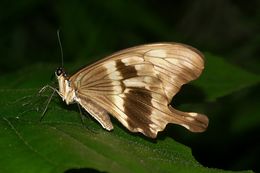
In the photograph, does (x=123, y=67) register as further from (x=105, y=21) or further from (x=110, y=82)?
(x=105, y=21)

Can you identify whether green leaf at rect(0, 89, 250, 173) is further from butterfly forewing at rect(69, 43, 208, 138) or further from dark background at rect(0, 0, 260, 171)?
dark background at rect(0, 0, 260, 171)

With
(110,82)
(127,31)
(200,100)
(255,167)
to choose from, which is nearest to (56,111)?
(110,82)

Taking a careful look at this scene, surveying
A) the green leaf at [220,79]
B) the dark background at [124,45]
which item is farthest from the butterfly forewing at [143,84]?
the dark background at [124,45]

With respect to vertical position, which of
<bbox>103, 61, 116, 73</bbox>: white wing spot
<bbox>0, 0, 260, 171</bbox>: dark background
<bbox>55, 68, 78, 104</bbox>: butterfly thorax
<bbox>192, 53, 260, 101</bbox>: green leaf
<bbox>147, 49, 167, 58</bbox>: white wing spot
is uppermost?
<bbox>147, 49, 167, 58</bbox>: white wing spot

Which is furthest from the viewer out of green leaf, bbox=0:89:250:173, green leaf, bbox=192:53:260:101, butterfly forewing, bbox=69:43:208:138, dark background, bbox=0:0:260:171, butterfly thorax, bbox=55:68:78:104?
dark background, bbox=0:0:260:171

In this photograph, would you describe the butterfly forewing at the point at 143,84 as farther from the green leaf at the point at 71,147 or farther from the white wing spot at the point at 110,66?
the green leaf at the point at 71,147

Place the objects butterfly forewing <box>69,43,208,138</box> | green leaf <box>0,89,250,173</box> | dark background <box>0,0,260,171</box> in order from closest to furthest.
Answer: green leaf <box>0,89,250,173</box>
butterfly forewing <box>69,43,208,138</box>
dark background <box>0,0,260,171</box>

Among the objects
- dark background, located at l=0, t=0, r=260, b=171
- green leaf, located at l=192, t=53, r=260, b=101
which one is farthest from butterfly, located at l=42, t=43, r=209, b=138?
dark background, located at l=0, t=0, r=260, b=171

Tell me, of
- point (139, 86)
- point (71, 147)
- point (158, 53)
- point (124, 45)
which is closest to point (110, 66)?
point (139, 86)
